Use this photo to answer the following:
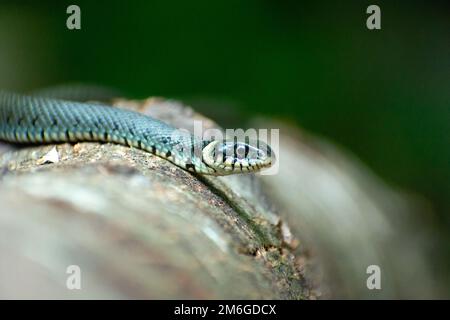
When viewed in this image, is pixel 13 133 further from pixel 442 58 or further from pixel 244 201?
pixel 442 58

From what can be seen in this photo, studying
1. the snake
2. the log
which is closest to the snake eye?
the snake

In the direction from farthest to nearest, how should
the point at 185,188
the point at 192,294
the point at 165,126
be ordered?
the point at 165,126, the point at 185,188, the point at 192,294

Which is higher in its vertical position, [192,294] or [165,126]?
[165,126]

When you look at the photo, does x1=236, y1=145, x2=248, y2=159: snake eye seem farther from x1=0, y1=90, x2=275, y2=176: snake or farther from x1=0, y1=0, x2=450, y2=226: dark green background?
x1=0, y1=0, x2=450, y2=226: dark green background

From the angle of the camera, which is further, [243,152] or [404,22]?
[404,22]

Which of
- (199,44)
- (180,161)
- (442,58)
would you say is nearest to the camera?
(180,161)

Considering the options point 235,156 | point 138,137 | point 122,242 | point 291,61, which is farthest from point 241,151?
point 291,61
